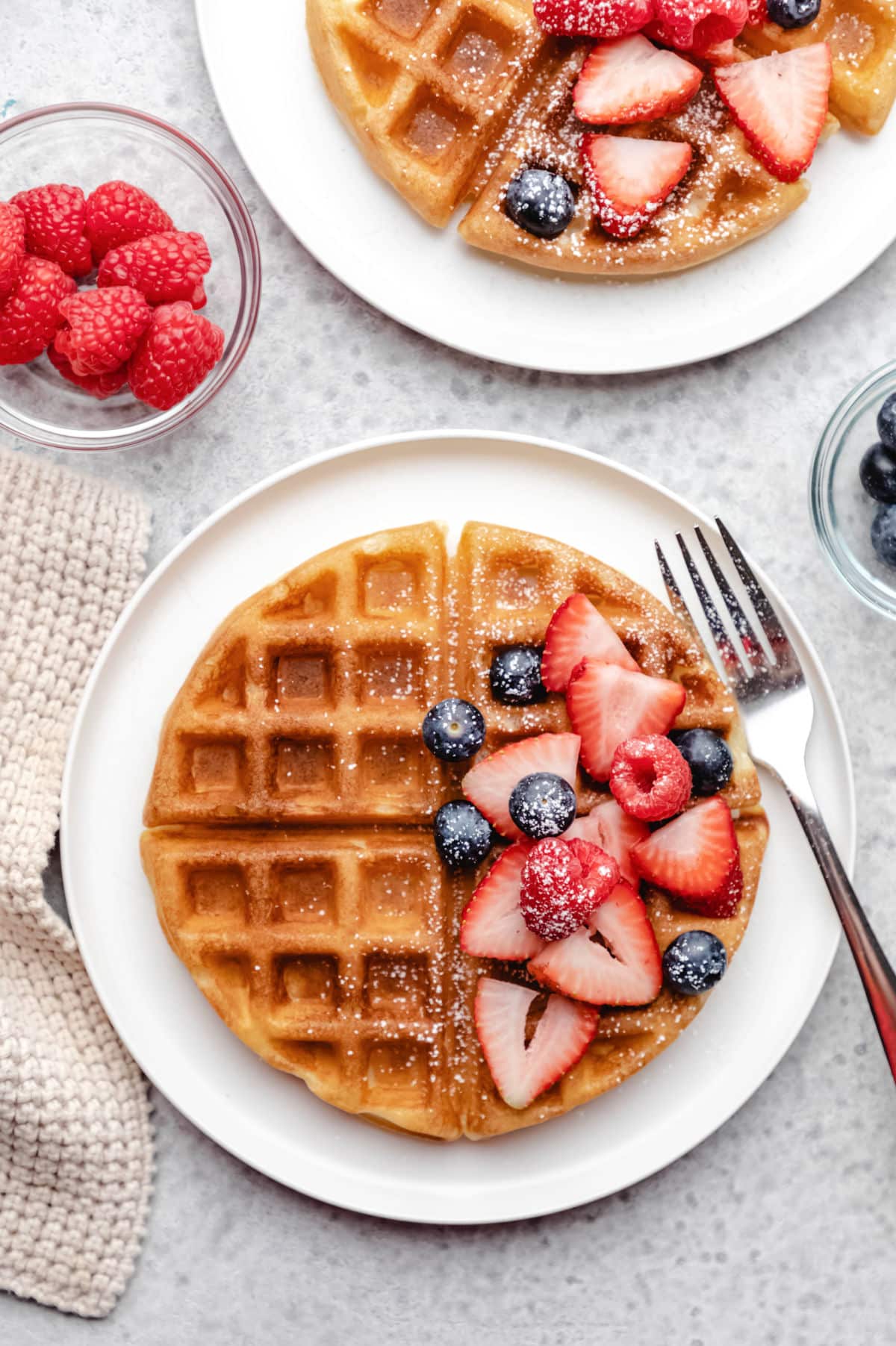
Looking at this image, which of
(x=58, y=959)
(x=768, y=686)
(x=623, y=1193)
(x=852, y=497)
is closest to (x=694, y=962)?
(x=768, y=686)

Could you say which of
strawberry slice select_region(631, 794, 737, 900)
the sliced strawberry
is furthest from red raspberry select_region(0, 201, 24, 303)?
strawberry slice select_region(631, 794, 737, 900)

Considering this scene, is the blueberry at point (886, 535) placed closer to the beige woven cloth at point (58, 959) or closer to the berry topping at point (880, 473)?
the berry topping at point (880, 473)

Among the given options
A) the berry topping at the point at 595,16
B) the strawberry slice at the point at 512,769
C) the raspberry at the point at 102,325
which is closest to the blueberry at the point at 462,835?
the strawberry slice at the point at 512,769

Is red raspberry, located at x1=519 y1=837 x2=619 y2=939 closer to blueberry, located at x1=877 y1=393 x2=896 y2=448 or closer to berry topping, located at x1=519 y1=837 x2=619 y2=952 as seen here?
berry topping, located at x1=519 y1=837 x2=619 y2=952

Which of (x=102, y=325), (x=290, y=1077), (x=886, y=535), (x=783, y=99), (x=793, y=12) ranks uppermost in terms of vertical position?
(x=793, y=12)

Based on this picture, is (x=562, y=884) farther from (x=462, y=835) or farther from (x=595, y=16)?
(x=595, y=16)

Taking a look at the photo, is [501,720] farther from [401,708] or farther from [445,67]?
[445,67]

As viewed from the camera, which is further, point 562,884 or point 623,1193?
point 623,1193
